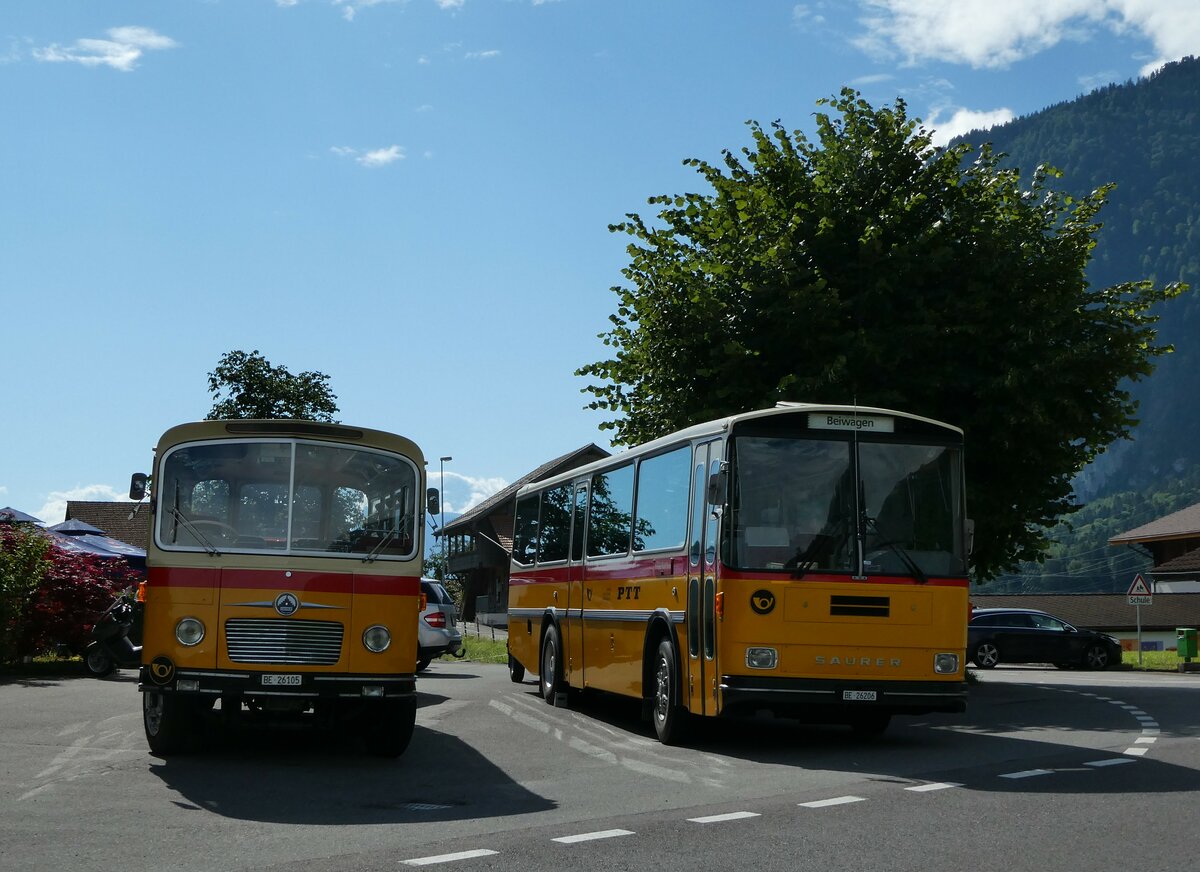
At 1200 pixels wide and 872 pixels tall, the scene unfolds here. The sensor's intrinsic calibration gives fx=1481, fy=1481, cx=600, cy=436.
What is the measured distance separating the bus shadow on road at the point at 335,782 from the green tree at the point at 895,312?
34.7 feet

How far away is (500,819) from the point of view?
9.46 metres

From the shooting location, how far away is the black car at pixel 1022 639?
35.8 m

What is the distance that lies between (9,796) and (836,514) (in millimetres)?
7407

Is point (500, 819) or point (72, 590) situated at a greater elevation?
point (72, 590)

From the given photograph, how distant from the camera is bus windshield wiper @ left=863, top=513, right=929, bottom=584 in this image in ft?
45.0

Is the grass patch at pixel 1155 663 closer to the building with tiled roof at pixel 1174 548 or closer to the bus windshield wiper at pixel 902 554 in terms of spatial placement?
the bus windshield wiper at pixel 902 554

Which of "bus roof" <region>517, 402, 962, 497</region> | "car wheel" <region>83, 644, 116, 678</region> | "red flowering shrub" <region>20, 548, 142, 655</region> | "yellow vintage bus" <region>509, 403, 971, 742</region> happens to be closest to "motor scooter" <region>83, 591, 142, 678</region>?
"car wheel" <region>83, 644, 116, 678</region>

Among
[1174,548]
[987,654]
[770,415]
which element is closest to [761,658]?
[770,415]

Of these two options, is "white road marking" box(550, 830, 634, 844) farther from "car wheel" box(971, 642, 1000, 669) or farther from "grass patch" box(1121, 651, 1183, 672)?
"grass patch" box(1121, 651, 1183, 672)

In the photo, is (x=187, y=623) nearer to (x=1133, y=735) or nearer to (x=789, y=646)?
(x=789, y=646)

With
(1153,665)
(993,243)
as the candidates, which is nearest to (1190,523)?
(1153,665)

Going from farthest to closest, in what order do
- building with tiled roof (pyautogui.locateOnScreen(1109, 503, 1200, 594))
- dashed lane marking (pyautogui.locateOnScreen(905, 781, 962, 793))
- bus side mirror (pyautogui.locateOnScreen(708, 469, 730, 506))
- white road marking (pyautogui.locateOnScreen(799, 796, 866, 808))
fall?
1. building with tiled roof (pyautogui.locateOnScreen(1109, 503, 1200, 594))
2. bus side mirror (pyautogui.locateOnScreen(708, 469, 730, 506))
3. dashed lane marking (pyautogui.locateOnScreen(905, 781, 962, 793))
4. white road marking (pyautogui.locateOnScreen(799, 796, 866, 808))

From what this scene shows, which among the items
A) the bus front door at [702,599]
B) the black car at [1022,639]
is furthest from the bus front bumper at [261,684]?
the black car at [1022,639]

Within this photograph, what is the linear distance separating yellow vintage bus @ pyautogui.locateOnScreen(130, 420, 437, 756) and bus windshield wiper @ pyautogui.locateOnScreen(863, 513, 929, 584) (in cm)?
415
